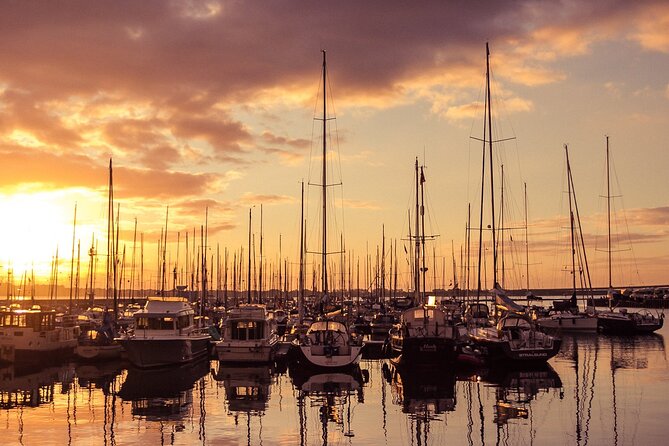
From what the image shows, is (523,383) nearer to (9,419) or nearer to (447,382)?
(447,382)

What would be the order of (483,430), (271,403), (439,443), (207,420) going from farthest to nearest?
Answer: (271,403)
(207,420)
(483,430)
(439,443)

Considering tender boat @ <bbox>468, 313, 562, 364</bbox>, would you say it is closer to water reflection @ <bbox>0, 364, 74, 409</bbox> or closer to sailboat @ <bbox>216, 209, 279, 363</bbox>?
sailboat @ <bbox>216, 209, 279, 363</bbox>

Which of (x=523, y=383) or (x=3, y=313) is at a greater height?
(x=3, y=313)

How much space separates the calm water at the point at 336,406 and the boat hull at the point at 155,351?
82 cm

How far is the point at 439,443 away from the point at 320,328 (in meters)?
23.2

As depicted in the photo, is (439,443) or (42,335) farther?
(42,335)

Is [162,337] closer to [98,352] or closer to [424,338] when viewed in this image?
[98,352]

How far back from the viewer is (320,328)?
51.1 meters

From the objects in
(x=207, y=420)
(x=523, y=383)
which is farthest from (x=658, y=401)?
(x=207, y=420)

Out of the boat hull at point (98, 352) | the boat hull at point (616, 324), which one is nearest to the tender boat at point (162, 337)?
the boat hull at point (98, 352)

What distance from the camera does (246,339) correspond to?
177ft

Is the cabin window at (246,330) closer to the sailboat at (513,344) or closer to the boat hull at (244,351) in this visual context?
the boat hull at (244,351)

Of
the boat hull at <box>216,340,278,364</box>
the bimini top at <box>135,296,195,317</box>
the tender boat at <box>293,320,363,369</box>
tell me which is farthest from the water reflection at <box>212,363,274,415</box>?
the bimini top at <box>135,296,195,317</box>

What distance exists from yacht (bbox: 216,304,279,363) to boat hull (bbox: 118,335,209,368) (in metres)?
2.96
